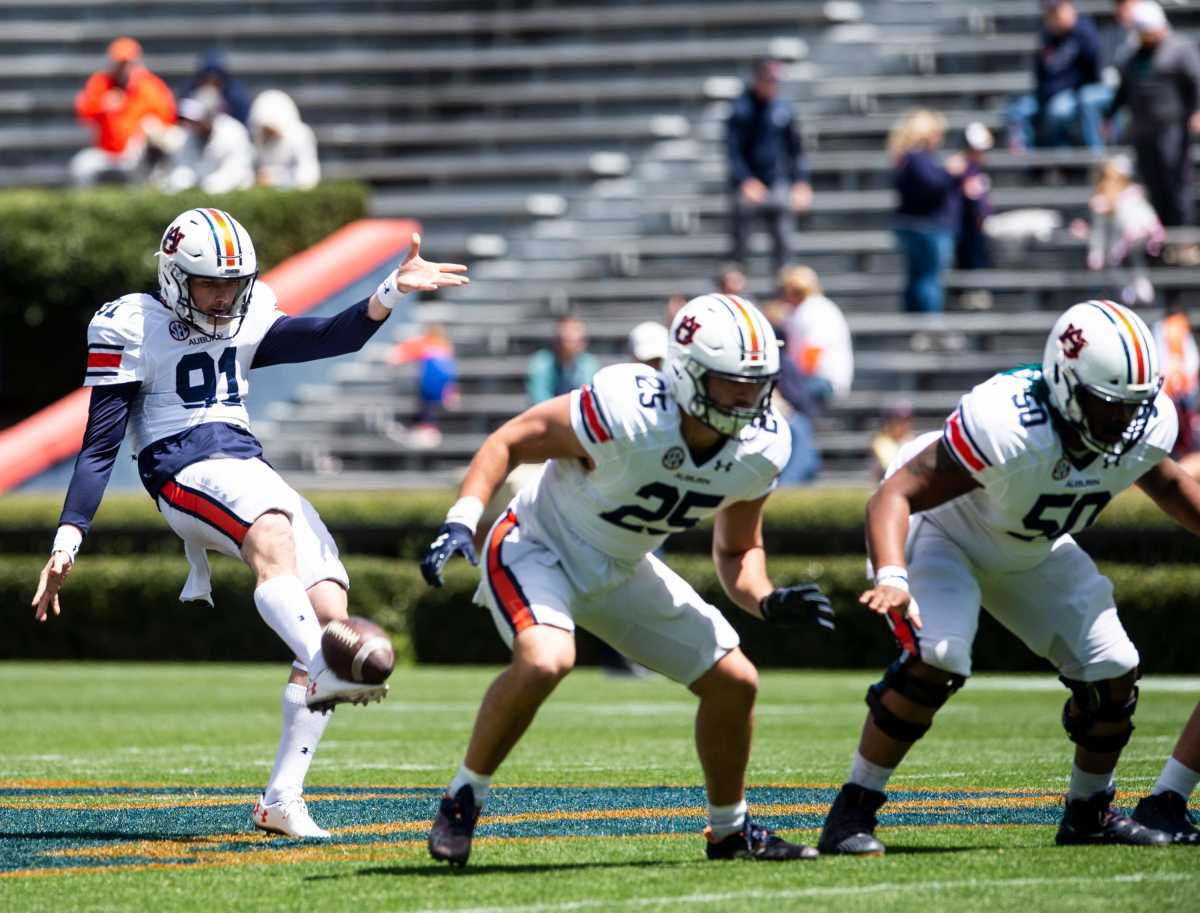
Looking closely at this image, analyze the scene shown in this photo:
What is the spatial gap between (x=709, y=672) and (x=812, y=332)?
10913mm

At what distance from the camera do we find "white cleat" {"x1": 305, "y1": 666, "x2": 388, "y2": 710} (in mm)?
6242

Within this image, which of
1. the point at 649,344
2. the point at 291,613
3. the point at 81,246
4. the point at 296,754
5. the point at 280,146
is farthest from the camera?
the point at 280,146

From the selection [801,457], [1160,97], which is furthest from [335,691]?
[1160,97]

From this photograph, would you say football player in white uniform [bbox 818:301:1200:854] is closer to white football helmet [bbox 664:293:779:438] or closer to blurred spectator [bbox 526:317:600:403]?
white football helmet [bbox 664:293:779:438]

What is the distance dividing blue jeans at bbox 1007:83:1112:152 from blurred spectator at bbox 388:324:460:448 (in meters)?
5.69

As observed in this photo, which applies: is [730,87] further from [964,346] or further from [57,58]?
[57,58]

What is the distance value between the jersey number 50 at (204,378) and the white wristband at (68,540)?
58 centimetres

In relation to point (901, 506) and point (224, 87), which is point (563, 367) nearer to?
point (224, 87)

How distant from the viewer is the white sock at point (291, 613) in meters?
6.81

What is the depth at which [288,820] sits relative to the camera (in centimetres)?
690

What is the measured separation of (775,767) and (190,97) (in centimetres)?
1542

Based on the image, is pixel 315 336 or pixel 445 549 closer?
pixel 445 549

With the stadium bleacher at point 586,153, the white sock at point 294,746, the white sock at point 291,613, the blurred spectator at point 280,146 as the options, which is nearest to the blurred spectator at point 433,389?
the stadium bleacher at point 586,153

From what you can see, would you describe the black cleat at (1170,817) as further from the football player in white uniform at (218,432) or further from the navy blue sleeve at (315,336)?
the navy blue sleeve at (315,336)
